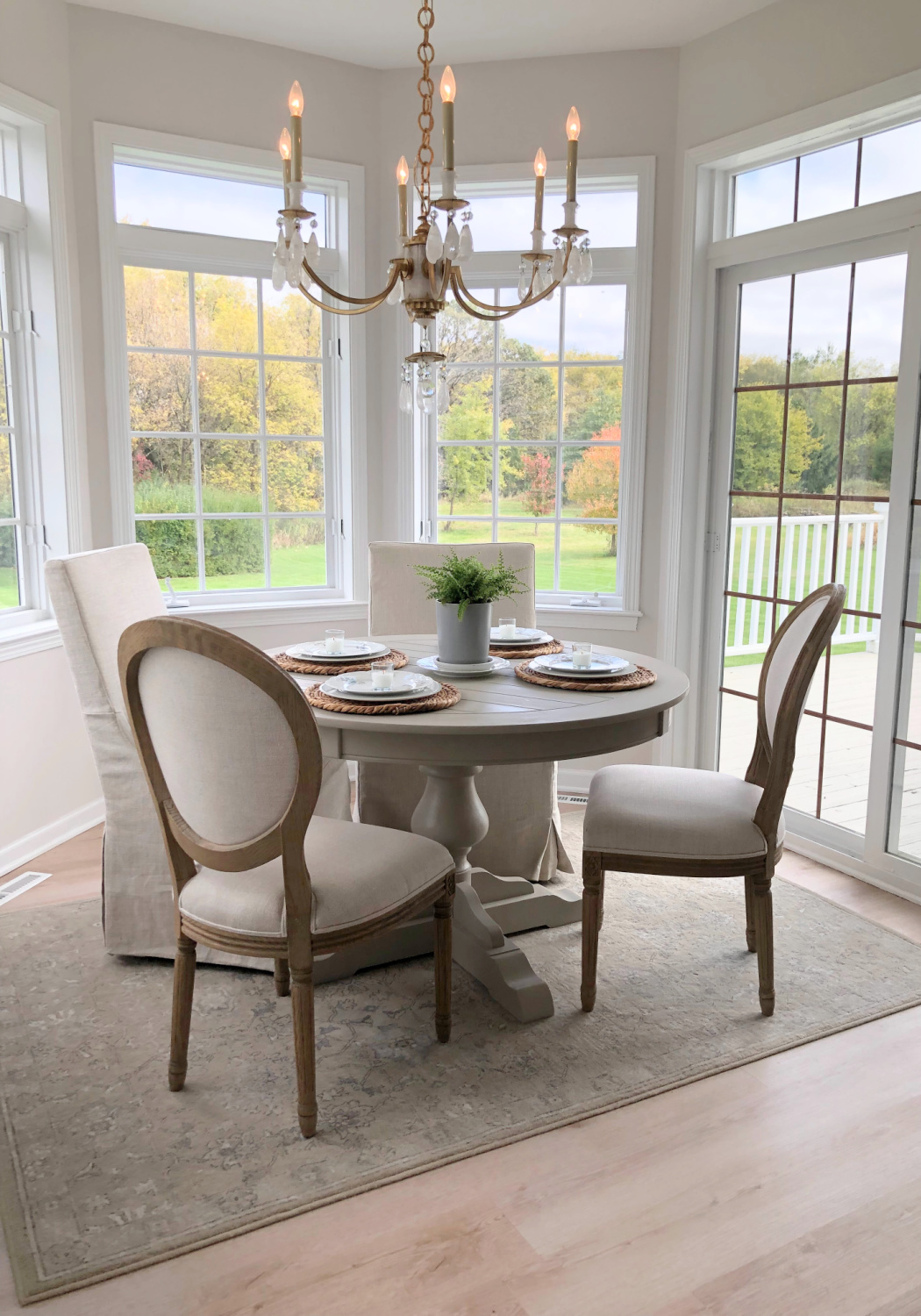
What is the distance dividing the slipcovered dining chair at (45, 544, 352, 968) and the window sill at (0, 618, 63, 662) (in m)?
0.73

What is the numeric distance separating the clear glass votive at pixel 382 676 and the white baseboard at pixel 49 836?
1.69 m

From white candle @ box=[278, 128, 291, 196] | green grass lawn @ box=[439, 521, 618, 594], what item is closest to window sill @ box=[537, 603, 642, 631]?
green grass lawn @ box=[439, 521, 618, 594]

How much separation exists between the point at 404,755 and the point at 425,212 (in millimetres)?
1152

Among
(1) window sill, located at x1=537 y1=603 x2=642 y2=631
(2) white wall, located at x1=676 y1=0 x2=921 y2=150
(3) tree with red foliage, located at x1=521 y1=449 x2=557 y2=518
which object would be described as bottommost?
(1) window sill, located at x1=537 y1=603 x2=642 y2=631

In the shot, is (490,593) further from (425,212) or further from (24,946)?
(24,946)

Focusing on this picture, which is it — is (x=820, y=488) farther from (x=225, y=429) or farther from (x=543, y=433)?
(x=225, y=429)

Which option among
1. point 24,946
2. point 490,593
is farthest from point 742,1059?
point 24,946

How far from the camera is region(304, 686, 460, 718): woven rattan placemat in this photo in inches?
84.7

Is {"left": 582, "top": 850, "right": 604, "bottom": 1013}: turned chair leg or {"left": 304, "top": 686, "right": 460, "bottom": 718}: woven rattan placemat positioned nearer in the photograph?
{"left": 304, "top": 686, "right": 460, "bottom": 718}: woven rattan placemat

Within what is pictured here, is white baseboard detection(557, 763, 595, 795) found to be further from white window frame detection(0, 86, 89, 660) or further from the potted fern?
white window frame detection(0, 86, 89, 660)

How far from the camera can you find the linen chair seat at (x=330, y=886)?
1.93 metres

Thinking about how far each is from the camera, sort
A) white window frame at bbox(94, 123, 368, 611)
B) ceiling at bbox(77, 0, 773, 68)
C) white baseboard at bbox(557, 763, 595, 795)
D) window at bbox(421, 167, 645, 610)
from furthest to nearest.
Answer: white baseboard at bbox(557, 763, 595, 795)
window at bbox(421, 167, 645, 610)
white window frame at bbox(94, 123, 368, 611)
ceiling at bbox(77, 0, 773, 68)

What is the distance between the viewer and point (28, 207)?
3426 millimetres

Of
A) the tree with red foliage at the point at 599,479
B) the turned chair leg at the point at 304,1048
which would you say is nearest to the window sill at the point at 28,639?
the turned chair leg at the point at 304,1048
